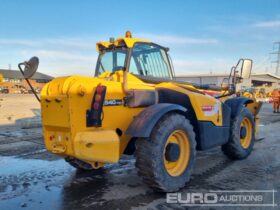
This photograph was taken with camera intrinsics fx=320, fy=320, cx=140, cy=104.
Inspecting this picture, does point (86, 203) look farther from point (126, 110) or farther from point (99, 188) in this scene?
point (126, 110)

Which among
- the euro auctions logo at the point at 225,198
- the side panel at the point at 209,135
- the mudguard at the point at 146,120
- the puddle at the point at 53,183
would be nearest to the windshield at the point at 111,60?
the mudguard at the point at 146,120

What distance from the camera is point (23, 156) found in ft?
23.0

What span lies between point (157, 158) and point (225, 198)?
3.59 feet

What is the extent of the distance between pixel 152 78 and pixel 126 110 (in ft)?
2.84

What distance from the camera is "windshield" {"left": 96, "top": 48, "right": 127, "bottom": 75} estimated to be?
5.08 meters

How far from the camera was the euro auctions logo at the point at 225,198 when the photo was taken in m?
4.20

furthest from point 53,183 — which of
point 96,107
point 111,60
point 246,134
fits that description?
point 246,134

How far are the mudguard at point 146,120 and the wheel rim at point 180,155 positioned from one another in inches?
16.7

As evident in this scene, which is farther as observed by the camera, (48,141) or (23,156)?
(23,156)

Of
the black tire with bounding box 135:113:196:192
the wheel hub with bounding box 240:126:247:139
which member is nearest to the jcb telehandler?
the black tire with bounding box 135:113:196:192

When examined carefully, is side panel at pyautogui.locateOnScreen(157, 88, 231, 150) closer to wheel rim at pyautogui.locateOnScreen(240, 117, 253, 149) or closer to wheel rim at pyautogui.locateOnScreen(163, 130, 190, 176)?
wheel rim at pyautogui.locateOnScreen(163, 130, 190, 176)

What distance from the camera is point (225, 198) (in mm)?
4375

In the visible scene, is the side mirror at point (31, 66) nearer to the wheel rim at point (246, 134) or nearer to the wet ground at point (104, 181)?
the wet ground at point (104, 181)

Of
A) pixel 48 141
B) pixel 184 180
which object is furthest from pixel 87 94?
pixel 184 180
